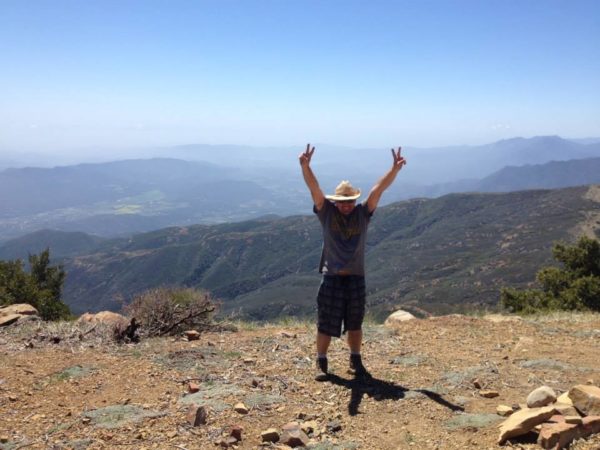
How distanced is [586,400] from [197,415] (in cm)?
345

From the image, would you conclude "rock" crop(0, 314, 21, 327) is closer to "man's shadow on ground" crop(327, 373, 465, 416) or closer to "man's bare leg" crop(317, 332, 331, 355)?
"man's bare leg" crop(317, 332, 331, 355)

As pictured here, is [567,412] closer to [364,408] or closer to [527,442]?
[527,442]

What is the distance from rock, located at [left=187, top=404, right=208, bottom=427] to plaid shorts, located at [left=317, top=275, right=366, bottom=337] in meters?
1.81

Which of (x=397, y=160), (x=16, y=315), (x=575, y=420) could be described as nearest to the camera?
(x=575, y=420)

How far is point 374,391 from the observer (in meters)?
5.18

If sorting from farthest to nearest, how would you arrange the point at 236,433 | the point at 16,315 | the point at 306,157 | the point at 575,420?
the point at 16,315 → the point at 306,157 → the point at 236,433 → the point at 575,420

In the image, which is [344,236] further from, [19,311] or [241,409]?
[19,311]

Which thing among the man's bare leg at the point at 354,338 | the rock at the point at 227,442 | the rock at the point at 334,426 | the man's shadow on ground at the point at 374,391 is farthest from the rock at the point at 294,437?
the man's bare leg at the point at 354,338

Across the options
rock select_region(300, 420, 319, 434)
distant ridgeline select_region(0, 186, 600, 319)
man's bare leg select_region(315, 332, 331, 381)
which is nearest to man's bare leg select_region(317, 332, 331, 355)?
man's bare leg select_region(315, 332, 331, 381)

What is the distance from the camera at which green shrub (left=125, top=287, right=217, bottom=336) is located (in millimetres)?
7996

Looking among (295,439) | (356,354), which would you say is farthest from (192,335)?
(295,439)

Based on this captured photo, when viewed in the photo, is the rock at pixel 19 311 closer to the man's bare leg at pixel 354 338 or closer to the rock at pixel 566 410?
the man's bare leg at pixel 354 338

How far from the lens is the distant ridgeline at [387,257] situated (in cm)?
7356

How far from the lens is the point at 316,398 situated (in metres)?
5.02
